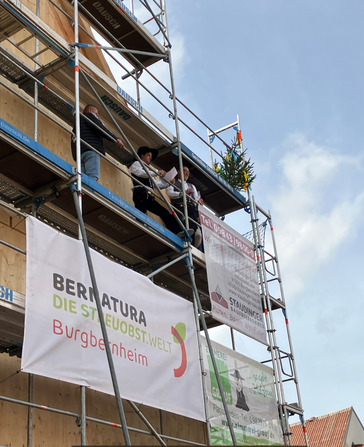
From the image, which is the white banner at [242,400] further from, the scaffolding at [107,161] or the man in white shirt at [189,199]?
the man in white shirt at [189,199]

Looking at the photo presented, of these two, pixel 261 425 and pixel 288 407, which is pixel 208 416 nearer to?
pixel 261 425

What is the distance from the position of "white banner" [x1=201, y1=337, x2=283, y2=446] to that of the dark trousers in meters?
1.84

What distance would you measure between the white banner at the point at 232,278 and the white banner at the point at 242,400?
50cm

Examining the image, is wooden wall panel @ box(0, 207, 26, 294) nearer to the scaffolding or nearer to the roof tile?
the scaffolding

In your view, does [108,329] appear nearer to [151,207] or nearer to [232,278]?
[151,207]

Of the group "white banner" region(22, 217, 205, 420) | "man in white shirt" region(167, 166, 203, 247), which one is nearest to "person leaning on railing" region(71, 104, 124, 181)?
"white banner" region(22, 217, 205, 420)

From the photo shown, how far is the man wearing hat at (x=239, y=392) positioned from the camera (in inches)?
379

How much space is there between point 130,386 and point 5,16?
15.3 ft

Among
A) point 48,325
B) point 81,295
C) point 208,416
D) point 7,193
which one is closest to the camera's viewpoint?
point 48,325

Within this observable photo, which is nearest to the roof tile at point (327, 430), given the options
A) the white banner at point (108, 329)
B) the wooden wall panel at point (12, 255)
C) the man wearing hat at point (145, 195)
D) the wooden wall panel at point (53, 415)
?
the man wearing hat at point (145, 195)

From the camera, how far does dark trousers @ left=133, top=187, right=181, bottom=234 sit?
30.5ft

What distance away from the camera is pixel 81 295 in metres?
6.69

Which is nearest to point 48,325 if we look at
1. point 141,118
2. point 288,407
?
point 141,118

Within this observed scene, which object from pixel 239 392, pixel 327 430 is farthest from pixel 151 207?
pixel 327 430
